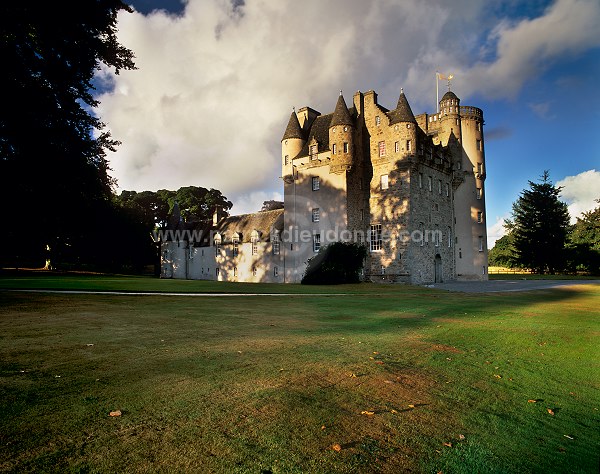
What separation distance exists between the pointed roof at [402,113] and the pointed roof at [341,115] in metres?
4.27

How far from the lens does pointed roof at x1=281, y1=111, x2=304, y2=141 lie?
4231cm

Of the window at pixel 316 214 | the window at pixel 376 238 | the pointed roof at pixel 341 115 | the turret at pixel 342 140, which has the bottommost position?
the window at pixel 376 238

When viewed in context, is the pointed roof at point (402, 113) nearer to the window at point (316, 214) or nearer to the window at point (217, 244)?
the window at point (316, 214)

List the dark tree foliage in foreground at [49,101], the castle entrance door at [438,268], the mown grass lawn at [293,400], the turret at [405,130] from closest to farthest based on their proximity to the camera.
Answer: the mown grass lawn at [293,400] < the dark tree foliage in foreground at [49,101] < the turret at [405,130] < the castle entrance door at [438,268]

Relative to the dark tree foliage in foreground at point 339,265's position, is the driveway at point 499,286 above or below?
below

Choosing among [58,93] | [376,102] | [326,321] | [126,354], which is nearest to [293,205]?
[376,102]

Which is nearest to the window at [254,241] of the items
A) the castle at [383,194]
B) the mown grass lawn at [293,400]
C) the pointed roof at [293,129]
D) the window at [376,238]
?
the castle at [383,194]

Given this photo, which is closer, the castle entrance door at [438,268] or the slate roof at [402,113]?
the slate roof at [402,113]

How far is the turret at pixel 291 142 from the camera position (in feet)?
139

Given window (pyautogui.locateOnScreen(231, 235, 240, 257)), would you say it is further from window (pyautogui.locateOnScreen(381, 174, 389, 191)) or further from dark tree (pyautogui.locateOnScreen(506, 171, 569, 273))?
dark tree (pyautogui.locateOnScreen(506, 171, 569, 273))

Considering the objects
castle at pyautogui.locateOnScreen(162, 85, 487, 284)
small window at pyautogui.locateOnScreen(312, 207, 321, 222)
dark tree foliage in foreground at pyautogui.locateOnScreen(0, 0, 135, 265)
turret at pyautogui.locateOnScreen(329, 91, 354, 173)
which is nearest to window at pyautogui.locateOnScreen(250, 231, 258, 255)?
castle at pyautogui.locateOnScreen(162, 85, 487, 284)

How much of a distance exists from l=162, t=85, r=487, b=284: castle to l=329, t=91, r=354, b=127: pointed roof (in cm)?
10

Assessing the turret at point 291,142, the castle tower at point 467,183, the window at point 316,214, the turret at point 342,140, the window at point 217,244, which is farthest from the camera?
the window at point 217,244

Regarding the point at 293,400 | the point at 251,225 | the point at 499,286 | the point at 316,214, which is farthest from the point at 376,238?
the point at 293,400
